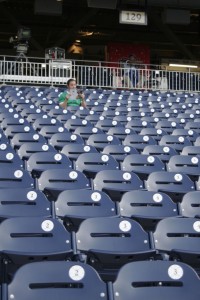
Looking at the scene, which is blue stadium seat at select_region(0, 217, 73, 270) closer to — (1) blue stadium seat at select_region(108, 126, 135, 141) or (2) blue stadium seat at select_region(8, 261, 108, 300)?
(2) blue stadium seat at select_region(8, 261, 108, 300)

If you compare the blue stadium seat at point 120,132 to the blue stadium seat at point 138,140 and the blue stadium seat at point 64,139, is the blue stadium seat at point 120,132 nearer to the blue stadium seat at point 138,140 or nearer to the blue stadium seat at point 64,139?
the blue stadium seat at point 138,140

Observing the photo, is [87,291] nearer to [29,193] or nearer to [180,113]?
[29,193]

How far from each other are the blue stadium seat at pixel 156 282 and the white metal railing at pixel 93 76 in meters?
16.3

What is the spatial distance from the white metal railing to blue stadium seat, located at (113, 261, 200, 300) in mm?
16263

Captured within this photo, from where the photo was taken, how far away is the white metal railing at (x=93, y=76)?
2041 centimetres

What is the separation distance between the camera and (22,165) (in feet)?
27.5

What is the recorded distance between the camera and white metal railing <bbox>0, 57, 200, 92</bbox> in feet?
66.9

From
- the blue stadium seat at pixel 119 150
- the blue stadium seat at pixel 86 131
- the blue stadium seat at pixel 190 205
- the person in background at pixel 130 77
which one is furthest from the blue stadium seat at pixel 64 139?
the person in background at pixel 130 77

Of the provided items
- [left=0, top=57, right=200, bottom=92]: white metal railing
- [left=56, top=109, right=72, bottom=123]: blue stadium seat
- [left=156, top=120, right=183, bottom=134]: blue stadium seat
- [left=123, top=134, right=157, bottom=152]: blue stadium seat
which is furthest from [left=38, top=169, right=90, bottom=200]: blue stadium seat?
[left=0, top=57, right=200, bottom=92]: white metal railing

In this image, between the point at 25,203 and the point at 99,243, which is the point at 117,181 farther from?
the point at 99,243

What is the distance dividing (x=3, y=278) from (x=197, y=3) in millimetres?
21624

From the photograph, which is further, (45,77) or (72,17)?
(72,17)

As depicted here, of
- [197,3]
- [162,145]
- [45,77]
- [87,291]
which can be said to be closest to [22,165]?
[162,145]

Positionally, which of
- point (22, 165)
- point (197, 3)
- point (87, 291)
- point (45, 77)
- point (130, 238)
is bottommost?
point (87, 291)
